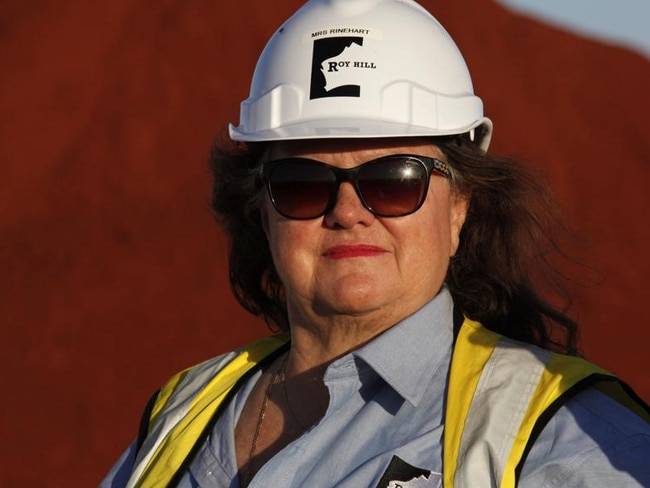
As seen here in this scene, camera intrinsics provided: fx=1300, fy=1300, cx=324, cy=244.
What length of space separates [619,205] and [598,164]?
6.02 ft

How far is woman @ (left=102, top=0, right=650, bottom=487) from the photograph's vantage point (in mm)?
2883

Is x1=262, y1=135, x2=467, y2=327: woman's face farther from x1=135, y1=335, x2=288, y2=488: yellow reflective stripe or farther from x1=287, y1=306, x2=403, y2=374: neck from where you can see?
x1=135, y1=335, x2=288, y2=488: yellow reflective stripe

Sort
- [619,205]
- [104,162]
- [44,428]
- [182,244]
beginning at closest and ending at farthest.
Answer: [44,428]
[182,244]
[104,162]
[619,205]

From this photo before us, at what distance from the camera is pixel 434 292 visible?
3.44 metres

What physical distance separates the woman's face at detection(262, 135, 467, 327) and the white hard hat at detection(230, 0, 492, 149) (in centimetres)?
6

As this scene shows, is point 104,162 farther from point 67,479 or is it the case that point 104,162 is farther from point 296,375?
point 296,375

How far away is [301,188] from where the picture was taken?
3.37 meters

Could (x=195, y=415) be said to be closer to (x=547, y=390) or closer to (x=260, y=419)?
(x=260, y=419)

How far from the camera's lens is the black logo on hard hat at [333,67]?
11.4 ft

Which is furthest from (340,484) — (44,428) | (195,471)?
(44,428)

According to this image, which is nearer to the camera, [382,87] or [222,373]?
[382,87]

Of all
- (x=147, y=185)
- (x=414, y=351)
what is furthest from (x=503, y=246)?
(x=147, y=185)

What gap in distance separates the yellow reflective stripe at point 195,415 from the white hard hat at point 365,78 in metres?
0.65

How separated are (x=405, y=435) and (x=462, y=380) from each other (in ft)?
0.62
